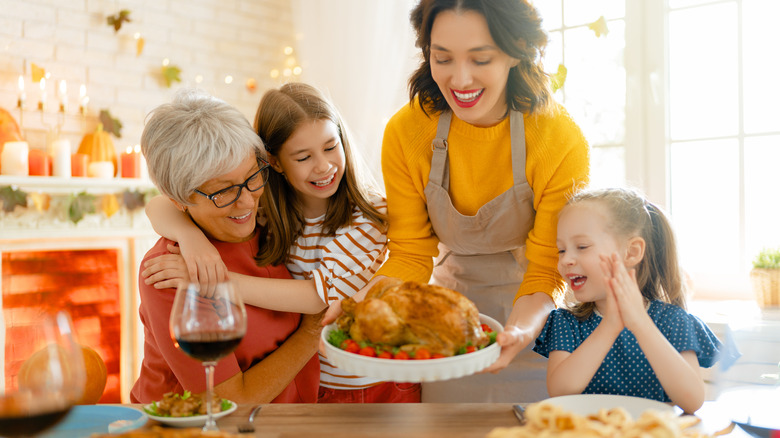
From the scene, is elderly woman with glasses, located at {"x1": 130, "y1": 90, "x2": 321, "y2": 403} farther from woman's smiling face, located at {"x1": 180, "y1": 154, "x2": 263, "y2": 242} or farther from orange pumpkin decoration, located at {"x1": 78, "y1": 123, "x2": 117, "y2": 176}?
orange pumpkin decoration, located at {"x1": 78, "y1": 123, "x2": 117, "y2": 176}

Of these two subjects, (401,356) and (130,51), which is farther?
(130,51)

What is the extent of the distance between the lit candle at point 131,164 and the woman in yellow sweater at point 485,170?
253cm

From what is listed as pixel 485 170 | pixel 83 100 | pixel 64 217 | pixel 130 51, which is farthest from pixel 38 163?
pixel 485 170

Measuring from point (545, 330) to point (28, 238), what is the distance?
3082 mm

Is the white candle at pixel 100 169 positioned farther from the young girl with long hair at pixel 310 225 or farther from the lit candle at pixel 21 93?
the young girl with long hair at pixel 310 225

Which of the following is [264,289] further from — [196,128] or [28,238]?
[28,238]

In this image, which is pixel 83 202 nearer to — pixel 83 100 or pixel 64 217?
pixel 64 217

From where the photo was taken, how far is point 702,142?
3.54 meters

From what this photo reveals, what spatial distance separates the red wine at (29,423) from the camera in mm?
833

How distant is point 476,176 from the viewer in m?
1.85

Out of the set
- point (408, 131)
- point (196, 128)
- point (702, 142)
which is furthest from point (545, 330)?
point (702, 142)

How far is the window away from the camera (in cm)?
340

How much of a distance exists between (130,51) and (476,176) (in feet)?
10.0

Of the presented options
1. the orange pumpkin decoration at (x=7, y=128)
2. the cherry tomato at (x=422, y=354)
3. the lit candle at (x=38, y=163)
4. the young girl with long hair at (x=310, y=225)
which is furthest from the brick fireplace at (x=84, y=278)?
the cherry tomato at (x=422, y=354)
